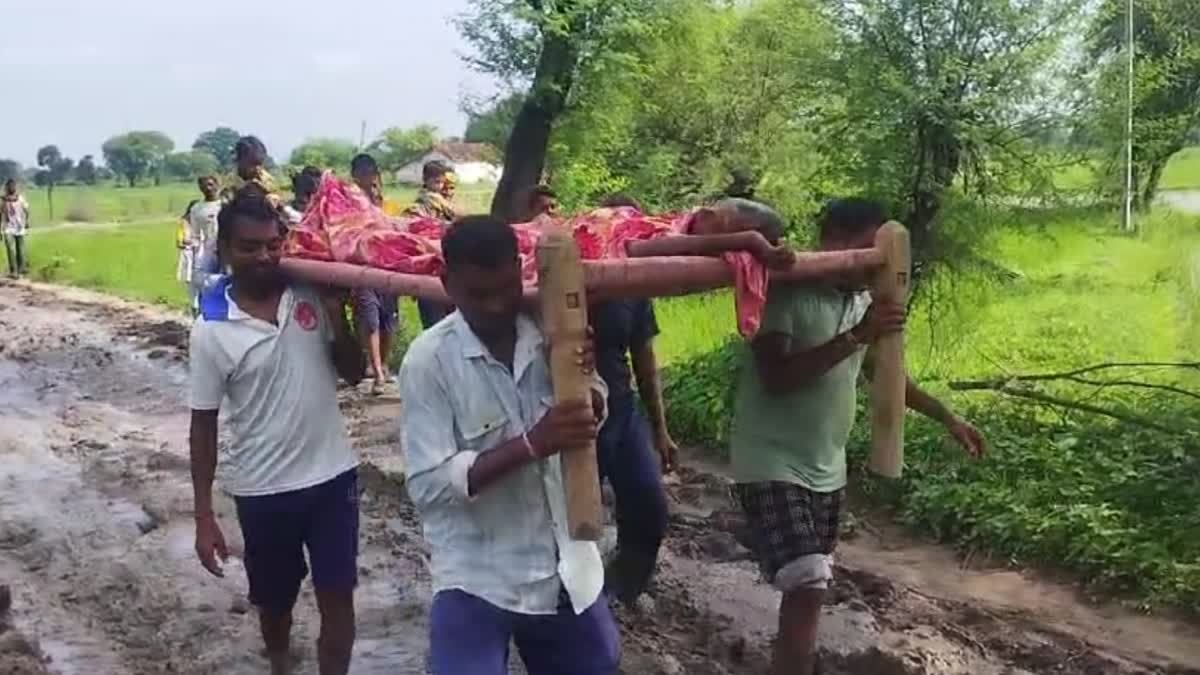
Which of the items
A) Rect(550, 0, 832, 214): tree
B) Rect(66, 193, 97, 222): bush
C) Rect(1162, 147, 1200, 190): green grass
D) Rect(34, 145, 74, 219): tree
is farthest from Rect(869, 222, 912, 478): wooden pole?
Rect(34, 145, 74, 219): tree

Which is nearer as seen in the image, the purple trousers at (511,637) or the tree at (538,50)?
the purple trousers at (511,637)

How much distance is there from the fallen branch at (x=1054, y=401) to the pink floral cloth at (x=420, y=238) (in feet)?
11.0

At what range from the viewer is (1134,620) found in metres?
5.34

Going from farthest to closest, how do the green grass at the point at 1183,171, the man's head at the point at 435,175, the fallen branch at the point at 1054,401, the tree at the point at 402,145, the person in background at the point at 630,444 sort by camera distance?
the tree at the point at 402,145 → the green grass at the point at 1183,171 → the man's head at the point at 435,175 → the fallen branch at the point at 1054,401 → the person in background at the point at 630,444

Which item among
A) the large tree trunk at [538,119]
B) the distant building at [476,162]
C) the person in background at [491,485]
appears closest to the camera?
the person in background at [491,485]

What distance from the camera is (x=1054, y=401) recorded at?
22.6 feet

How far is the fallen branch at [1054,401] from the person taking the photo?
6.53 meters

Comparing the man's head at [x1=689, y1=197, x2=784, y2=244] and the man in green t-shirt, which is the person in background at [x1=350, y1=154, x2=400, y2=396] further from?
the man's head at [x1=689, y1=197, x2=784, y2=244]

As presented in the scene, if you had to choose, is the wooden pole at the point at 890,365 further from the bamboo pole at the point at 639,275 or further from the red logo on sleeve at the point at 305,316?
the red logo on sleeve at the point at 305,316

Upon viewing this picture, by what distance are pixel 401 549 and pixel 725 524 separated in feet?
5.01

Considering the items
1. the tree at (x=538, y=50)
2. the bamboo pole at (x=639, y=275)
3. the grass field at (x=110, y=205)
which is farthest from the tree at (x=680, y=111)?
the grass field at (x=110, y=205)

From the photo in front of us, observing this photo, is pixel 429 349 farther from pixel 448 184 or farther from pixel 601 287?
pixel 448 184

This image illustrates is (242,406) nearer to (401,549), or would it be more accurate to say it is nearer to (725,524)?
(401,549)

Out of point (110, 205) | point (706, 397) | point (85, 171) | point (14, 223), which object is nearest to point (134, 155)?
point (85, 171)
